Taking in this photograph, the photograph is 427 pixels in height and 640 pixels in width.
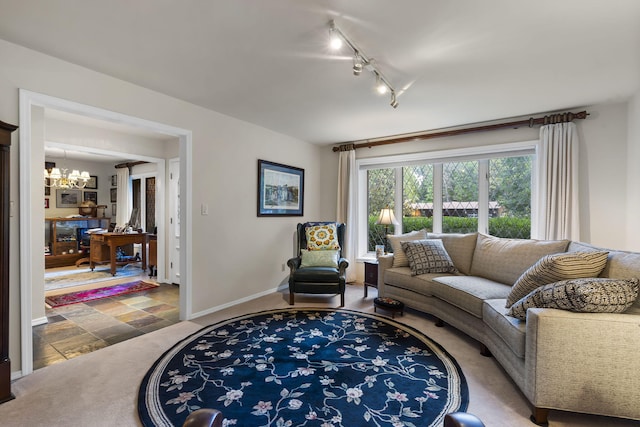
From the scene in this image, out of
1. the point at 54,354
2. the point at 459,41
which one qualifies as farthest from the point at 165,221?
the point at 459,41

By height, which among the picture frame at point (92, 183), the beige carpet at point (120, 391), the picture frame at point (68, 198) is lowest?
the beige carpet at point (120, 391)

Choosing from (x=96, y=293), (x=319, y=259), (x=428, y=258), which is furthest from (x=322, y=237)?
(x=96, y=293)

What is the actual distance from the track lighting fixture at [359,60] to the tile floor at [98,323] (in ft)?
10.3

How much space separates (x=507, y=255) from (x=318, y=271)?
2083 millimetres

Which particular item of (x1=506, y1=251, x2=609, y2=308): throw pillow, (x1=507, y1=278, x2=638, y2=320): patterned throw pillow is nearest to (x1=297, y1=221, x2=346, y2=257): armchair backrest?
(x1=506, y1=251, x2=609, y2=308): throw pillow

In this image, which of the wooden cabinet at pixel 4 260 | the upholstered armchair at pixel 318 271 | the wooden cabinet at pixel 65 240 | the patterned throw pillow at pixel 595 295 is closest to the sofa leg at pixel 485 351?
the patterned throw pillow at pixel 595 295

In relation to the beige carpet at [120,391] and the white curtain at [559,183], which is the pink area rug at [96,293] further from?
the white curtain at [559,183]

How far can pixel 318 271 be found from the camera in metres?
3.67

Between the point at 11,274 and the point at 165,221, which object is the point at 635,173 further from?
the point at 165,221

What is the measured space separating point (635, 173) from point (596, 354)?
246 centimetres

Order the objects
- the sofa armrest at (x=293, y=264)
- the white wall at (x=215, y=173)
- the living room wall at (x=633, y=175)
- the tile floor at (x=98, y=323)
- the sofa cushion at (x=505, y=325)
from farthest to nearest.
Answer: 1. the sofa armrest at (x=293, y=264)
2. the living room wall at (x=633, y=175)
3. the tile floor at (x=98, y=323)
4. the white wall at (x=215, y=173)
5. the sofa cushion at (x=505, y=325)

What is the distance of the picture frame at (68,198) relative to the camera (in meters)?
7.03

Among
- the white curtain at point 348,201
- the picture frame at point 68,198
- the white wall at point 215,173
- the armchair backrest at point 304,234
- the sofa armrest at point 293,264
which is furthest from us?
the picture frame at point 68,198

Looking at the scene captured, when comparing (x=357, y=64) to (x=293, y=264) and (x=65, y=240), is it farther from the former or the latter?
(x=65, y=240)
